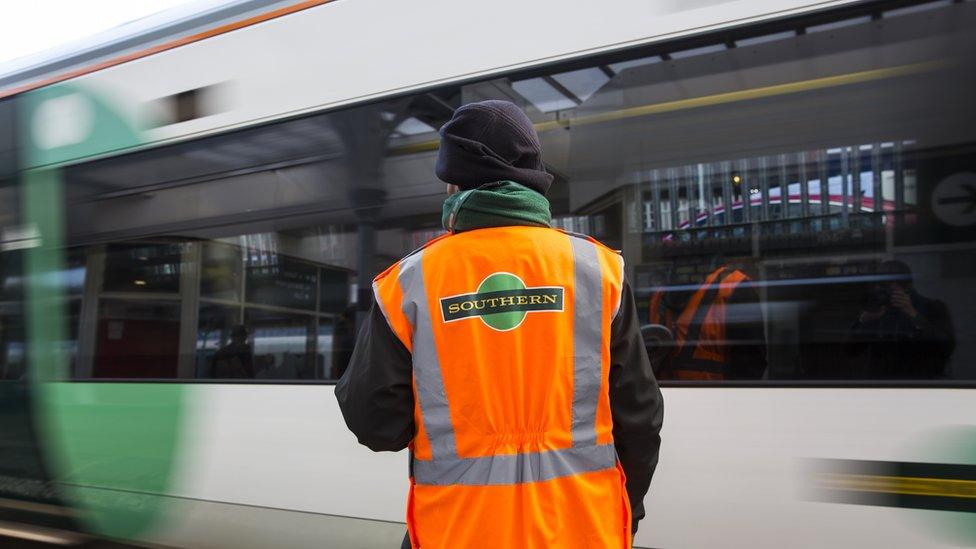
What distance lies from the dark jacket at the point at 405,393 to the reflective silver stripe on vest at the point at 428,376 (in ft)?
0.15

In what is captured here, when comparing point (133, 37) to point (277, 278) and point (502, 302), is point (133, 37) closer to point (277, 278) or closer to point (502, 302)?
point (277, 278)

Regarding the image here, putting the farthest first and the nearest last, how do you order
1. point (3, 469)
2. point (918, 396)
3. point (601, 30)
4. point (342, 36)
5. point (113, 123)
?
point (3, 469), point (113, 123), point (342, 36), point (601, 30), point (918, 396)

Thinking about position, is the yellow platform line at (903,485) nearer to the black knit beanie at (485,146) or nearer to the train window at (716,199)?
the train window at (716,199)

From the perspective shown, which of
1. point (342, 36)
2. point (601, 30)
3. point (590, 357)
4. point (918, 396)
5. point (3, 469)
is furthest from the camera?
point (3, 469)

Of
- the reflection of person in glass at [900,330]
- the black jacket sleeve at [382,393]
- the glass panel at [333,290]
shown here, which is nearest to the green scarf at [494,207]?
the black jacket sleeve at [382,393]

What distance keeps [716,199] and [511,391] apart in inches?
52.2

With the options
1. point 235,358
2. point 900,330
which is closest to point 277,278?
point 235,358

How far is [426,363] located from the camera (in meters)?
1.49

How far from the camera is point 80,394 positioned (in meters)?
3.83

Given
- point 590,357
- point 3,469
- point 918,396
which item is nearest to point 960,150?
point 918,396

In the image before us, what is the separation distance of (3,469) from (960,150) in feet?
15.6

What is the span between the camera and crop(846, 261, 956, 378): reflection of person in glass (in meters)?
2.12

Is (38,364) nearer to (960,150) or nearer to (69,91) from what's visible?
(69,91)

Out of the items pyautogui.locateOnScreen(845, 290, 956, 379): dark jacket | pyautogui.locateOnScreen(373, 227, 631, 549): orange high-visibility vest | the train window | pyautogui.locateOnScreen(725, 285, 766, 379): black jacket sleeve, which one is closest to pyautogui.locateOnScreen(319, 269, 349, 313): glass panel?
the train window
